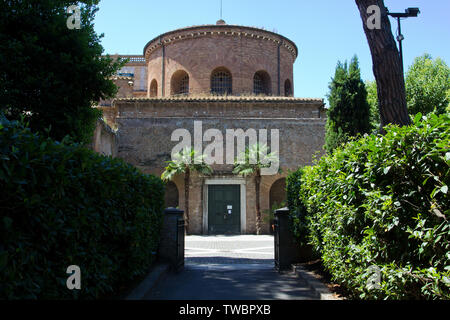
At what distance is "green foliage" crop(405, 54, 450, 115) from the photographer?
84.1 feet

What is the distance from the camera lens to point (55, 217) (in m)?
3.13

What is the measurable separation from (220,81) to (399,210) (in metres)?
22.6

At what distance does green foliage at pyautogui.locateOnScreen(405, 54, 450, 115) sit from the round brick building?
8799 millimetres

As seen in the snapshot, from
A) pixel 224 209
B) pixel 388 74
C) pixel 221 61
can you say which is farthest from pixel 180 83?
pixel 388 74

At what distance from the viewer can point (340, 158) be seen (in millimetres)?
4820

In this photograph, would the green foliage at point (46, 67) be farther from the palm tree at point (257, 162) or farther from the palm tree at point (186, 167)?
the palm tree at point (257, 162)

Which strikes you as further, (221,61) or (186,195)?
(221,61)

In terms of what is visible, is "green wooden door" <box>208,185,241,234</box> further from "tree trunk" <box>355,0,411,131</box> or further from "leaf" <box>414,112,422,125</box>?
"leaf" <box>414,112,422,125</box>

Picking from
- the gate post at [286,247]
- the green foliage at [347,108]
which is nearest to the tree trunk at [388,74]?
the gate post at [286,247]

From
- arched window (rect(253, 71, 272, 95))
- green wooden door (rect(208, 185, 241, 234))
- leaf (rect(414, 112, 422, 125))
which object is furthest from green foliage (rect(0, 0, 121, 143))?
arched window (rect(253, 71, 272, 95))

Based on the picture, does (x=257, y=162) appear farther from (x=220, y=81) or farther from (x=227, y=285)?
(x=227, y=285)

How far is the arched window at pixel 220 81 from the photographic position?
25.0 m

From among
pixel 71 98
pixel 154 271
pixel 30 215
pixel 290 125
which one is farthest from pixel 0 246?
pixel 290 125
